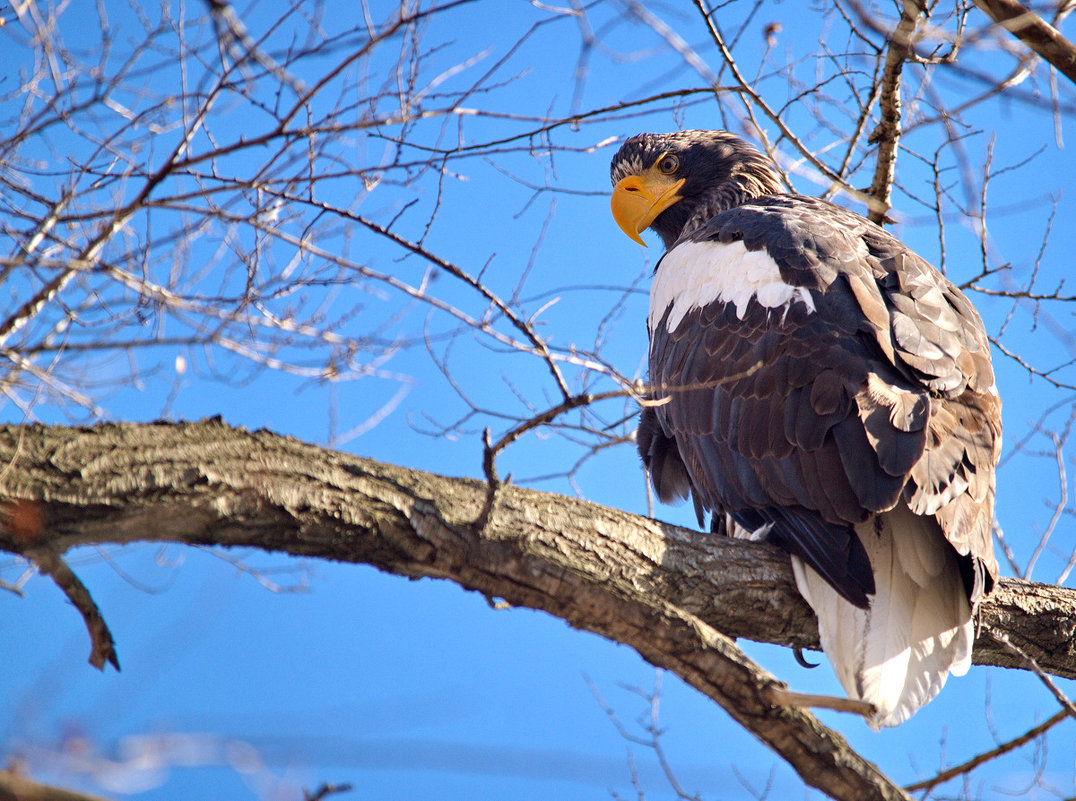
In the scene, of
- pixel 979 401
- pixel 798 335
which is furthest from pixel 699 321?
pixel 979 401

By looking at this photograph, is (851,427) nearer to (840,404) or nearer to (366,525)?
(840,404)

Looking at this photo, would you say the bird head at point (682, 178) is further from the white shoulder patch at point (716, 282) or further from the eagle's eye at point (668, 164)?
the white shoulder patch at point (716, 282)

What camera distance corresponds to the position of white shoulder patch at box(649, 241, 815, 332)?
3041 mm

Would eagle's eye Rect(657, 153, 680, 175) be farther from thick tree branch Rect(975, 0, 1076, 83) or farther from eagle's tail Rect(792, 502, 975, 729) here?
eagle's tail Rect(792, 502, 975, 729)

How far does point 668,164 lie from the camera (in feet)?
15.4

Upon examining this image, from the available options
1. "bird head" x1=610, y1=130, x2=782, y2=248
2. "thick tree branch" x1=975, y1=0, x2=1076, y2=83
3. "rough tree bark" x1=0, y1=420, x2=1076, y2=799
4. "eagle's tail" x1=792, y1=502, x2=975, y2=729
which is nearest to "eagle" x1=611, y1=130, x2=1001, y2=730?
"eagle's tail" x1=792, y1=502, x2=975, y2=729

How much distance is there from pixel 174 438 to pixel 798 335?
1858 mm

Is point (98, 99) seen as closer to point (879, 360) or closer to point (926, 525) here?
point (879, 360)

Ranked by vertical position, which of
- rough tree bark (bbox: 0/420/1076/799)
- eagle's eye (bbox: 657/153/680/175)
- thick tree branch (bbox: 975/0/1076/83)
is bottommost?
rough tree bark (bbox: 0/420/1076/799)

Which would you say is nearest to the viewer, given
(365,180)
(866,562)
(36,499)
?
(36,499)

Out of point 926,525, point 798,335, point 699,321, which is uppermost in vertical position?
point 699,321

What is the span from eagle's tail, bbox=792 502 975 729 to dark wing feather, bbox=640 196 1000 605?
95mm

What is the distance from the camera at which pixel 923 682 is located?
8.52 feet

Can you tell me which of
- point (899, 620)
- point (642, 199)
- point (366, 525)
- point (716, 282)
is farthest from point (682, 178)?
point (366, 525)
